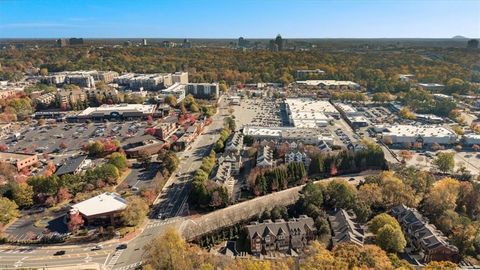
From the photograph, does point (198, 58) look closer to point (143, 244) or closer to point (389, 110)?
point (389, 110)

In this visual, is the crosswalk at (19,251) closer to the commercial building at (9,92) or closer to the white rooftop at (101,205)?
the white rooftop at (101,205)

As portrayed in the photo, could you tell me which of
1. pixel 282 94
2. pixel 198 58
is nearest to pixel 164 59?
pixel 198 58

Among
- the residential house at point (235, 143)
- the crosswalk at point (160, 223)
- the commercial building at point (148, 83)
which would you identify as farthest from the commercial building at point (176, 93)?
the crosswalk at point (160, 223)

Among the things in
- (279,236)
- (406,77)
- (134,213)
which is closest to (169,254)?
(134,213)

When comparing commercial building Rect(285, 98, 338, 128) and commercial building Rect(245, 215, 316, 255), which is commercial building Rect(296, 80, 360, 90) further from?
commercial building Rect(245, 215, 316, 255)

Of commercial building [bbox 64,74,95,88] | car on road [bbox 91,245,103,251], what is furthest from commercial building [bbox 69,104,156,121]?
car on road [bbox 91,245,103,251]

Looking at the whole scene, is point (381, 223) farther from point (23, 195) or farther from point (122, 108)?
point (122, 108)
